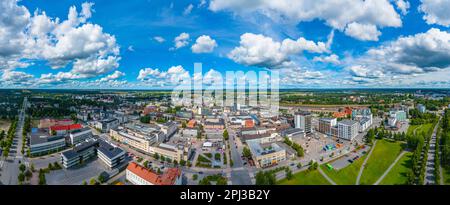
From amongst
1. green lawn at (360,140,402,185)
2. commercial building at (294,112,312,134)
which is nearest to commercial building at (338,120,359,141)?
commercial building at (294,112,312,134)

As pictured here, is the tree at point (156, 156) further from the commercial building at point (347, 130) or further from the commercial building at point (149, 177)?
the commercial building at point (347, 130)

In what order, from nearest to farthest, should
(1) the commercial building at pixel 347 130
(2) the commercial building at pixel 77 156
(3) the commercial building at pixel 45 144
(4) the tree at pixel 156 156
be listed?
(2) the commercial building at pixel 77 156
(3) the commercial building at pixel 45 144
(4) the tree at pixel 156 156
(1) the commercial building at pixel 347 130

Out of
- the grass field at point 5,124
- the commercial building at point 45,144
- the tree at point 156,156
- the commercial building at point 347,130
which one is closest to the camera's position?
the commercial building at point 45,144

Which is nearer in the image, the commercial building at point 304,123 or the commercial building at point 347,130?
the commercial building at point 347,130

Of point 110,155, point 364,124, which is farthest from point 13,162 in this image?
point 364,124

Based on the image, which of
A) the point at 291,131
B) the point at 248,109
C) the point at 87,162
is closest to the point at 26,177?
the point at 87,162

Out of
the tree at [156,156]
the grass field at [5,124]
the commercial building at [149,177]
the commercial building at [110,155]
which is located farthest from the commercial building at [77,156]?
the grass field at [5,124]
